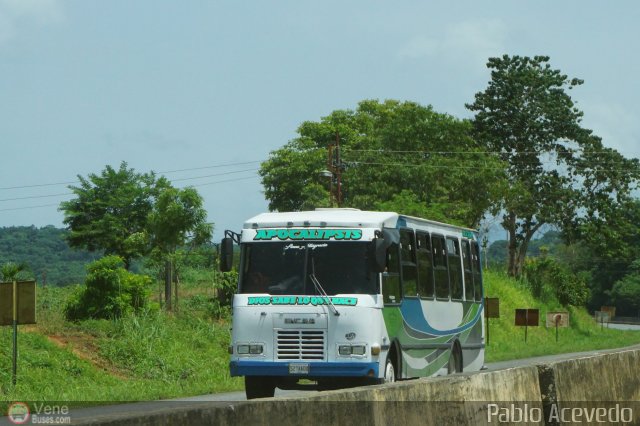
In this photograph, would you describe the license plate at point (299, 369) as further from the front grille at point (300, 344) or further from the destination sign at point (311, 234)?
the destination sign at point (311, 234)

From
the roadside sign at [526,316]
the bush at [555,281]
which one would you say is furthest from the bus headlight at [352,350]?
the bush at [555,281]

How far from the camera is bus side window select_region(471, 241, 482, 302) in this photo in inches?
944

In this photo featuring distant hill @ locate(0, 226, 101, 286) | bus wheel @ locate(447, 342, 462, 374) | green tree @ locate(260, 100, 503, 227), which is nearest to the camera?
bus wheel @ locate(447, 342, 462, 374)

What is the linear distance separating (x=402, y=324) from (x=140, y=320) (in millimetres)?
12702

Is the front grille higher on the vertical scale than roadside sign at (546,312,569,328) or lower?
lower

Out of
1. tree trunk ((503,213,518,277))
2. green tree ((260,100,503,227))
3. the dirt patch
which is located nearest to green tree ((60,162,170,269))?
green tree ((260,100,503,227))

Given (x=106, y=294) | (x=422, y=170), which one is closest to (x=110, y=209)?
(x=422, y=170)

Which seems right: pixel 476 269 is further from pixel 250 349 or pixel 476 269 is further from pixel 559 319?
pixel 559 319

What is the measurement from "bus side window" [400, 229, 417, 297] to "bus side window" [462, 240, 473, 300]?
3455 millimetres

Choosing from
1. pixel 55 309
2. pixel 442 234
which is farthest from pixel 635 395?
pixel 55 309

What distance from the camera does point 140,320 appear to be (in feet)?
99.3

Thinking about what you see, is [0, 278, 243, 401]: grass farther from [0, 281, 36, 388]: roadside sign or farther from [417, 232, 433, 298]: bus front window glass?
[417, 232, 433, 298]: bus front window glass

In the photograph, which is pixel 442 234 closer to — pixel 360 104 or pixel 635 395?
pixel 635 395

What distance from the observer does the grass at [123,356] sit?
22.1 meters
